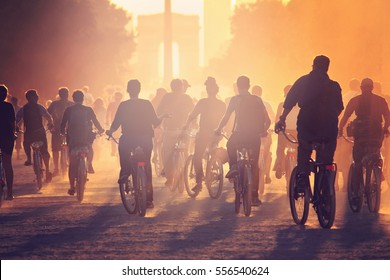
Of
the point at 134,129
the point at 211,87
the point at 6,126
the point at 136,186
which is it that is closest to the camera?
the point at 136,186

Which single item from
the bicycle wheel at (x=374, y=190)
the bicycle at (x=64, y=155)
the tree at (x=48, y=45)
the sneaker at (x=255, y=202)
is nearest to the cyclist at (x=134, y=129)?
the sneaker at (x=255, y=202)

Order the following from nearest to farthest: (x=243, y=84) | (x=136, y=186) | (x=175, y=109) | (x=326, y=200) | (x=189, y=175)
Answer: (x=326, y=200) < (x=136, y=186) < (x=243, y=84) < (x=189, y=175) < (x=175, y=109)

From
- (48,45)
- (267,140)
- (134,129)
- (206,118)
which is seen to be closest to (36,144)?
(206,118)

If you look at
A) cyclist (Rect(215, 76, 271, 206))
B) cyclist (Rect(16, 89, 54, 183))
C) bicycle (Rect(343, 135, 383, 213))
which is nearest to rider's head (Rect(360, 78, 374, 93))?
bicycle (Rect(343, 135, 383, 213))

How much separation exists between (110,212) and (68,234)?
2.81m

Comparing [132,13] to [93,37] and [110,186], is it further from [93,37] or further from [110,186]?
[110,186]

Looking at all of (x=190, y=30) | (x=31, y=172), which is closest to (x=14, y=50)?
(x=31, y=172)

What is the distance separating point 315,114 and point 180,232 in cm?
183

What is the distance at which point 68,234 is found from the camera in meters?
12.3

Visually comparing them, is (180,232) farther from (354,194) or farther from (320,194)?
(354,194)

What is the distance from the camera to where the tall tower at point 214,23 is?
19412cm

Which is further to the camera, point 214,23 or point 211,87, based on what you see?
point 214,23

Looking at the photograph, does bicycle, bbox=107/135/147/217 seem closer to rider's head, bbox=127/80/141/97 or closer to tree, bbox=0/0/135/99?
rider's head, bbox=127/80/141/97

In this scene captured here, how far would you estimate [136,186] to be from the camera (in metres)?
14.0
